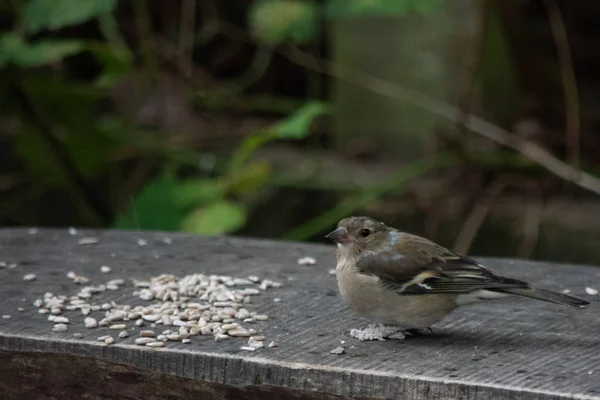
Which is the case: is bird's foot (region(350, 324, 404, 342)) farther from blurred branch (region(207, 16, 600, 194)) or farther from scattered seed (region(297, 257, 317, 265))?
blurred branch (region(207, 16, 600, 194))

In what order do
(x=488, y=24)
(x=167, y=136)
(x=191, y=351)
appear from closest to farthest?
(x=191, y=351)
(x=488, y=24)
(x=167, y=136)

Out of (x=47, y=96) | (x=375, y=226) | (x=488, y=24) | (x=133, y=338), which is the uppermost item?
(x=488, y=24)

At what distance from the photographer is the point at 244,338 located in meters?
2.46

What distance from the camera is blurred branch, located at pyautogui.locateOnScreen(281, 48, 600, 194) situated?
4445 mm

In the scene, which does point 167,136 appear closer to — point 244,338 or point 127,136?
point 127,136

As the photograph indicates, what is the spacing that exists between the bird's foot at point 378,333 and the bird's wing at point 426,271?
0.10 meters

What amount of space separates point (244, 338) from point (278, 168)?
262 centimetres

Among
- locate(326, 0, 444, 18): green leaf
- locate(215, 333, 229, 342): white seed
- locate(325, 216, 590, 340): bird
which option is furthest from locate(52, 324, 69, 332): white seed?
locate(326, 0, 444, 18): green leaf

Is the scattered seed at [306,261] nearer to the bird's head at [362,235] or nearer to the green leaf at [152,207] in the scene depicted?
the bird's head at [362,235]

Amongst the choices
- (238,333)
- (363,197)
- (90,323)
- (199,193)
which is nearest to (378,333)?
(238,333)

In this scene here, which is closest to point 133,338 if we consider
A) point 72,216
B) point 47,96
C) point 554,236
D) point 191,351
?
point 191,351

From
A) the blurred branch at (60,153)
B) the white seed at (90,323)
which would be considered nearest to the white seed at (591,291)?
the white seed at (90,323)

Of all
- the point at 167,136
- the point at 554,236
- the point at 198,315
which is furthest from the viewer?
the point at 167,136

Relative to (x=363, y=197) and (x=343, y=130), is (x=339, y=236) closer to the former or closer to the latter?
(x=363, y=197)
